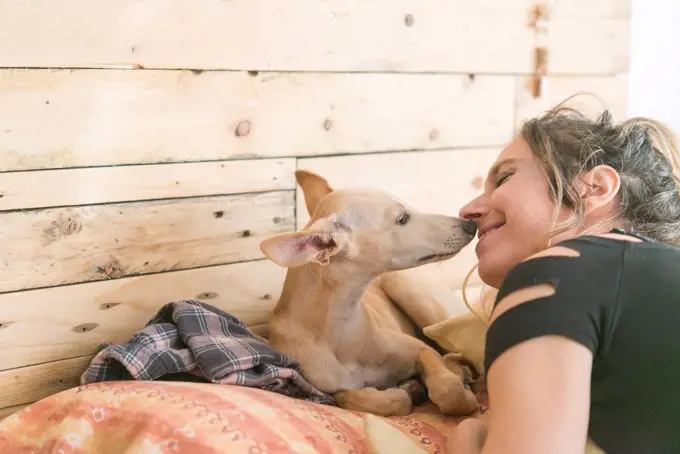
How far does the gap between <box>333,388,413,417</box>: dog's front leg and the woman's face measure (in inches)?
16.6

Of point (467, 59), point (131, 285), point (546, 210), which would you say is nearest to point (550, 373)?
point (546, 210)

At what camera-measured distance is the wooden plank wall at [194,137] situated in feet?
5.54

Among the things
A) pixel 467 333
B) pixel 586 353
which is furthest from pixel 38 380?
pixel 586 353

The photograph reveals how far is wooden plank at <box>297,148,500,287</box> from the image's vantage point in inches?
84.4

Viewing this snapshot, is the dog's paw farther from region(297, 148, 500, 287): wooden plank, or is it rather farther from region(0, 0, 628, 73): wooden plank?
region(0, 0, 628, 73): wooden plank

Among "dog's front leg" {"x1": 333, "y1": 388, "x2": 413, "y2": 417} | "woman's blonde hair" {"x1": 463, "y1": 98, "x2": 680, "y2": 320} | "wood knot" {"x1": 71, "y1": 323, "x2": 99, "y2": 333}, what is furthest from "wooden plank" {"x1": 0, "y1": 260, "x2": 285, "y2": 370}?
"woman's blonde hair" {"x1": 463, "y1": 98, "x2": 680, "y2": 320}

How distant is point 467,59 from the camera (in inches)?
92.2

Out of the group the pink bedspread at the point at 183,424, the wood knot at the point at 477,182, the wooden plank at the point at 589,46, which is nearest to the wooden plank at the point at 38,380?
the pink bedspread at the point at 183,424

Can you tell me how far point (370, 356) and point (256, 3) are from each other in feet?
3.24

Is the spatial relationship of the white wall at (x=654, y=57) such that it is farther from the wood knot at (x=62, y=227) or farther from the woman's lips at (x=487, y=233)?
the wood knot at (x=62, y=227)

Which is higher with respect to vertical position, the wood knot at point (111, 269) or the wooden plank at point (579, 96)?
the wooden plank at point (579, 96)

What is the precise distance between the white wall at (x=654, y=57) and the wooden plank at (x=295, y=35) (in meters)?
0.16

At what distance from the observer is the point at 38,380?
1.74m

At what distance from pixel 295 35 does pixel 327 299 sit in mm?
773
